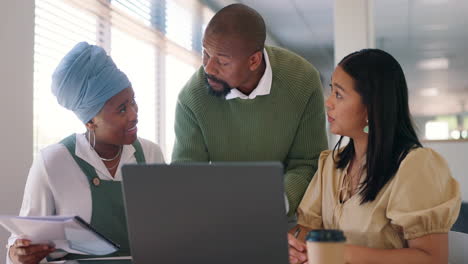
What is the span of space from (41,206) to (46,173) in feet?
0.33

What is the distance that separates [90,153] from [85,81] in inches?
9.0

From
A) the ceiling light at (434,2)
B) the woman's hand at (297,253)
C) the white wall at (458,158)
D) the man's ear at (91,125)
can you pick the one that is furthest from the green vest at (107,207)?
the ceiling light at (434,2)

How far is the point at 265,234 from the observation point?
923 millimetres

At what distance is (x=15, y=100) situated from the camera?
7.59ft

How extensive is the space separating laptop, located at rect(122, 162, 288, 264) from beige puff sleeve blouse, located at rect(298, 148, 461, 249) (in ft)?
1.72

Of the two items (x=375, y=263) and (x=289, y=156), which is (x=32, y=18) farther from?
(x=375, y=263)

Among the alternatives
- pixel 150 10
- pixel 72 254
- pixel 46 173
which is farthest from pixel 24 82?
pixel 150 10

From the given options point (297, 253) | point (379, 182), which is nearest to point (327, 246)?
point (297, 253)

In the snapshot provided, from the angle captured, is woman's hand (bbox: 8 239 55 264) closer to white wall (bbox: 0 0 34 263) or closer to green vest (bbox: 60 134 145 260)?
green vest (bbox: 60 134 145 260)

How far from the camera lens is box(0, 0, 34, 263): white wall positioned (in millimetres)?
2238

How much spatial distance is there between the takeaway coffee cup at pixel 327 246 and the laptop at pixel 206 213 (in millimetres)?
51

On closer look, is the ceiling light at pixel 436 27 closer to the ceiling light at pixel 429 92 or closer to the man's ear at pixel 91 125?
the ceiling light at pixel 429 92

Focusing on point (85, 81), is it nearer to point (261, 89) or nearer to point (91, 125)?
point (91, 125)

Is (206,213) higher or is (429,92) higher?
(429,92)
